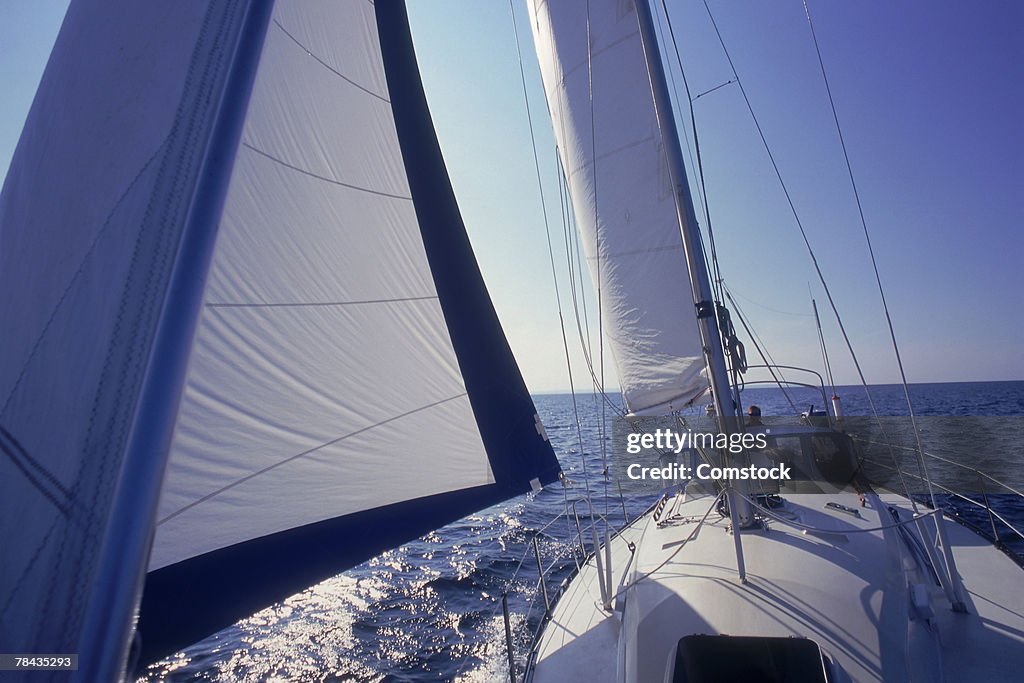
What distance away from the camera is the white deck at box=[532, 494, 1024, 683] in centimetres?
243

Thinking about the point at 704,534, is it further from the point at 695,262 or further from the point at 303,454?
the point at 303,454

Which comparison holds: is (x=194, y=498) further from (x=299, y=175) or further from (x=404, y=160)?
(x=404, y=160)

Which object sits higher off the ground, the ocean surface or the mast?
the mast

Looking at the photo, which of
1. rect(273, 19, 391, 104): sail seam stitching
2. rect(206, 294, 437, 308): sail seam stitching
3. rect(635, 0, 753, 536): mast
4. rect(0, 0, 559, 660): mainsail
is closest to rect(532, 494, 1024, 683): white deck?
rect(635, 0, 753, 536): mast

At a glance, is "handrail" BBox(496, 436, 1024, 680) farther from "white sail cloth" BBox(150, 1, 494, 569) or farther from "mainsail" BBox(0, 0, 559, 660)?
"white sail cloth" BBox(150, 1, 494, 569)

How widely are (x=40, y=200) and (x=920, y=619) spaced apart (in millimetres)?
4202

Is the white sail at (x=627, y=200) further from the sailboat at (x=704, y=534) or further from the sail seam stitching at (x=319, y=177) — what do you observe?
the sail seam stitching at (x=319, y=177)

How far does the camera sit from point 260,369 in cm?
195

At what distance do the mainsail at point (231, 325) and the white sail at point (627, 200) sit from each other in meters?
2.33

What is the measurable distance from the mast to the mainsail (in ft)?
4.63

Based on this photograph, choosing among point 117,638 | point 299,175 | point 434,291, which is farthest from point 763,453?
point 117,638

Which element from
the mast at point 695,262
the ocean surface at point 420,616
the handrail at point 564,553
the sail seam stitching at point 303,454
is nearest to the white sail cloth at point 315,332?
the sail seam stitching at point 303,454

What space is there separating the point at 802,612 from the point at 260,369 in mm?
2937

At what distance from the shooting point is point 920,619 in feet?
8.77
